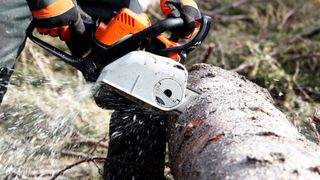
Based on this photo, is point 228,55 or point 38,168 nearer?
point 38,168

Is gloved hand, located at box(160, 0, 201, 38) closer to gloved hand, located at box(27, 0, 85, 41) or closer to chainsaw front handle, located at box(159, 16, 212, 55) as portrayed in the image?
chainsaw front handle, located at box(159, 16, 212, 55)

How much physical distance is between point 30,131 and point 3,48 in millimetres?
573

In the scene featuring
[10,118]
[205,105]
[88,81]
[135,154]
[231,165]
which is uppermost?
[231,165]

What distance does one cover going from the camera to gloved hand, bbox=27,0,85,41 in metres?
2.39

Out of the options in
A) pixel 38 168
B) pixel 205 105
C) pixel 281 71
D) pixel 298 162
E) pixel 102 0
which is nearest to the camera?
pixel 298 162

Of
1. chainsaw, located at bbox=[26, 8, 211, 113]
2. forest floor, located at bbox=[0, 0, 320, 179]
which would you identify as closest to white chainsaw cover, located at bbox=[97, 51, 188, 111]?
chainsaw, located at bbox=[26, 8, 211, 113]

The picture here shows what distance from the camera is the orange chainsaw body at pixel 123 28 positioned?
2494 millimetres

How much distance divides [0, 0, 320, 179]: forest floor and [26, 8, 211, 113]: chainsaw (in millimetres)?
251

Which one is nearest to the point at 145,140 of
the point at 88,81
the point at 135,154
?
the point at 135,154

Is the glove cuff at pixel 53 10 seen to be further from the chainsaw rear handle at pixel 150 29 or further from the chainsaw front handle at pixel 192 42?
the chainsaw front handle at pixel 192 42

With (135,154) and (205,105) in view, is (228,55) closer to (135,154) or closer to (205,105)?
(135,154)

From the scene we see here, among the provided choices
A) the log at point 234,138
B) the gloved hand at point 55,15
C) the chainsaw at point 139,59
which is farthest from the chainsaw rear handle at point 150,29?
the log at point 234,138

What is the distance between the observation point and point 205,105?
7.92 feet

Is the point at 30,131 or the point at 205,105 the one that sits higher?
the point at 205,105
